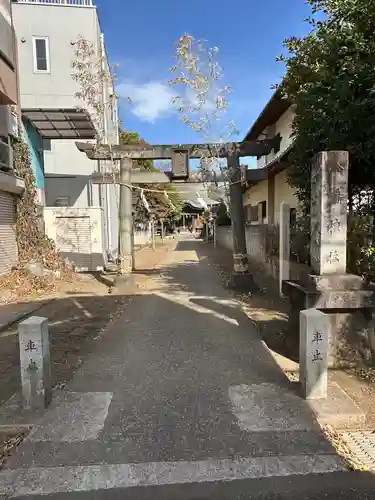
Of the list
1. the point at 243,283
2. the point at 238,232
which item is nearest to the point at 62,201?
the point at 238,232

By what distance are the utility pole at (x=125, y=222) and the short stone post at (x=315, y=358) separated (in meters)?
8.05

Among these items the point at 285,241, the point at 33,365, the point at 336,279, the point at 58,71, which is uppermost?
the point at 58,71

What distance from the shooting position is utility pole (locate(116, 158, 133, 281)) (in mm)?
11758

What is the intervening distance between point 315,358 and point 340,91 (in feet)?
12.2

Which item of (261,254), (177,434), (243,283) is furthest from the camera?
(261,254)

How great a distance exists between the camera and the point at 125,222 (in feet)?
39.5

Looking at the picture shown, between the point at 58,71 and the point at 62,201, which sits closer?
the point at 58,71

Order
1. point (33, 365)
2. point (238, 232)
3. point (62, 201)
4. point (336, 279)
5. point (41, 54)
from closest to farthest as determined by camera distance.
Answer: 1. point (33, 365)
2. point (336, 279)
3. point (238, 232)
4. point (41, 54)
5. point (62, 201)

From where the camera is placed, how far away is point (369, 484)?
283 cm

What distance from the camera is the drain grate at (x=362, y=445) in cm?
310

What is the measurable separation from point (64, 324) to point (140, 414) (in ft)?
14.2

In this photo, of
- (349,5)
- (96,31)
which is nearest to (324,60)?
(349,5)

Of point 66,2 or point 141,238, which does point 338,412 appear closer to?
point 66,2

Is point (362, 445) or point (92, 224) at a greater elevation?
point (92, 224)
